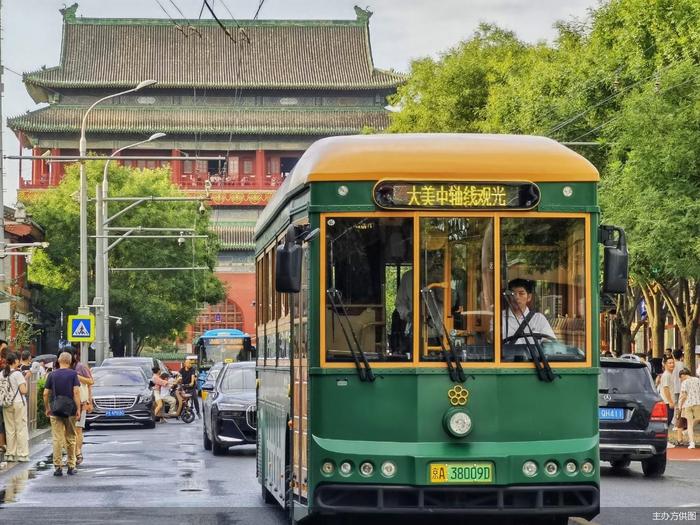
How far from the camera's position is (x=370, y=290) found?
11930mm

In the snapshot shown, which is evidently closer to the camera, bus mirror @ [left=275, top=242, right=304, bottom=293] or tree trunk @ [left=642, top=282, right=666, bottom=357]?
bus mirror @ [left=275, top=242, right=304, bottom=293]

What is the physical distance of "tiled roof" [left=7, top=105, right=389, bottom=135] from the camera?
98.2 metres

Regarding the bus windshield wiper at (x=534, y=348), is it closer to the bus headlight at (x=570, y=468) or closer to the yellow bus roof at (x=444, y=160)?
the bus headlight at (x=570, y=468)

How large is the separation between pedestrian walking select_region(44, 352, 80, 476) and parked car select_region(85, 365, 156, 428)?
46.8 ft

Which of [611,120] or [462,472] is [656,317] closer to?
[611,120]

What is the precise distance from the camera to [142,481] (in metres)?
21.1

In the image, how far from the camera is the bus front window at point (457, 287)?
11.9 meters

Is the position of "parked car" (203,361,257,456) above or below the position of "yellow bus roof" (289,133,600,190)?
below

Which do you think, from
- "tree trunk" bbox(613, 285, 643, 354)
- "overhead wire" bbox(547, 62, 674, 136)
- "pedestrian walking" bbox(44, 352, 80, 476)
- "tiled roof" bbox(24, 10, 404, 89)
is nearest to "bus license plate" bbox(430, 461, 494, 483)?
"pedestrian walking" bbox(44, 352, 80, 476)

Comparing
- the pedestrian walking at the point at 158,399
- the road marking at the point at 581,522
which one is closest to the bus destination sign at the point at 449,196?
the road marking at the point at 581,522

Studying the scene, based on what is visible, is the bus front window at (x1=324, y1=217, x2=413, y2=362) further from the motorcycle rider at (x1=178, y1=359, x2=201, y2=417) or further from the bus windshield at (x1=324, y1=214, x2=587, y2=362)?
the motorcycle rider at (x1=178, y1=359, x2=201, y2=417)

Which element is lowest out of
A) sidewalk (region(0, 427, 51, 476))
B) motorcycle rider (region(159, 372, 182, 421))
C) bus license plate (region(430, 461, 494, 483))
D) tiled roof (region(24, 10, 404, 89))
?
sidewalk (region(0, 427, 51, 476))

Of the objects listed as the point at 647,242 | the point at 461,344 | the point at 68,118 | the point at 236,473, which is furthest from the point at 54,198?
the point at 461,344

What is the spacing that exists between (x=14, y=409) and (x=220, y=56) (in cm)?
8011
